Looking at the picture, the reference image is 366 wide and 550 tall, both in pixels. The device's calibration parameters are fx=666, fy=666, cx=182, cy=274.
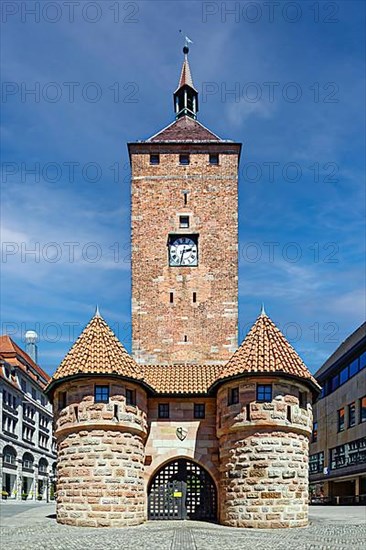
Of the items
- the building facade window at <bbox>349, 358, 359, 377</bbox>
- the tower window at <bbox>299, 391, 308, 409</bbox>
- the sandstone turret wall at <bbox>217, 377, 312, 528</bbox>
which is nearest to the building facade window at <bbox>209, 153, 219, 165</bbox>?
the sandstone turret wall at <bbox>217, 377, 312, 528</bbox>

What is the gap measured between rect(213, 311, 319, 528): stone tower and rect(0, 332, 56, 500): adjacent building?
2889 centimetres

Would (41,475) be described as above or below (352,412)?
below

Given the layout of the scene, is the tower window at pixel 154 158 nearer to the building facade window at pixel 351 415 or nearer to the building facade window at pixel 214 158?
the building facade window at pixel 214 158

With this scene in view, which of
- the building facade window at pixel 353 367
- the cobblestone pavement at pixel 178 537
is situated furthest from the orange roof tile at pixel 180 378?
the building facade window at pixel 353 367

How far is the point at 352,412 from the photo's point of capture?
45.2 metres

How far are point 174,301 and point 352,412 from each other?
→ 21.4 metres

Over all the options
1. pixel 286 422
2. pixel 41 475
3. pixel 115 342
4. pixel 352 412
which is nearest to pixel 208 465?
pixel 286 422

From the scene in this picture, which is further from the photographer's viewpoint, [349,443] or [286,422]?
[349,443]

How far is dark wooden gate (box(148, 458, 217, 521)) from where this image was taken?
23.6 meters

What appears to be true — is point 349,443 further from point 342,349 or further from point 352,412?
point 342,349

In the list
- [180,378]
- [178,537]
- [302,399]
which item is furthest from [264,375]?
[178,537]

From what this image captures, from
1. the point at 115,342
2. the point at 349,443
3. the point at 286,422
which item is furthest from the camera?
the point at 349,443

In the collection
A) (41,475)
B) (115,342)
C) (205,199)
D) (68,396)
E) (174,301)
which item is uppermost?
(205,199)

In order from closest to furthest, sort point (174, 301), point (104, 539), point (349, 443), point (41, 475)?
point (104, 539), point (174, 301), point (349, 443), point (41, 475)
